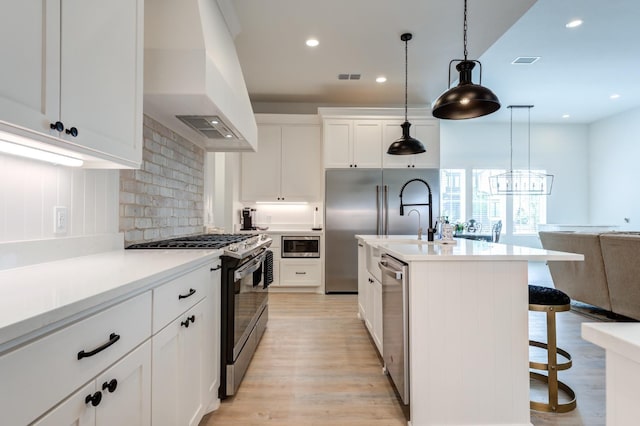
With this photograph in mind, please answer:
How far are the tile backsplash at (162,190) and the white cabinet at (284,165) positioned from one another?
1.96 metres

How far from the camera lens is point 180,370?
1437 mm

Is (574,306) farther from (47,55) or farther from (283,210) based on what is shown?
(47,55)

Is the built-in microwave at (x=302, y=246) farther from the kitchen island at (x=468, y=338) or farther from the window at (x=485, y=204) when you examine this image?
the window at (x=485, y=204)

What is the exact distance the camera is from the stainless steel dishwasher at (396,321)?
1.78 m

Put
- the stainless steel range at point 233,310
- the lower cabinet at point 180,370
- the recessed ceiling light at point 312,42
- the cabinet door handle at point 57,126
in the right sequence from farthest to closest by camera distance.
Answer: the recessed ceiling light at point 312,42 → the stainless steel range at point 233,310 → the lower cabinet at point 180,370 → the cabinet door handle at point 57,126

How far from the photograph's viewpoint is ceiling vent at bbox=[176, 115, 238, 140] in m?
2.31

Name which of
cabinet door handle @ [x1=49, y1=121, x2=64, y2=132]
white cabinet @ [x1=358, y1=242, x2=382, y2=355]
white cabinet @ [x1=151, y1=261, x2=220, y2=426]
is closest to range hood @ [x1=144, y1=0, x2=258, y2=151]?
cabinet door handle @ [x1=49, y1=121, x2=64, y2=132]

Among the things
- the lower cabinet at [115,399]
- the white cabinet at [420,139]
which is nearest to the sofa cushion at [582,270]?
the white cabinet at [420,139]

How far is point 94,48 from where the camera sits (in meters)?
1.23

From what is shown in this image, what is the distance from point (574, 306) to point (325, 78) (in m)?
A: 4.28

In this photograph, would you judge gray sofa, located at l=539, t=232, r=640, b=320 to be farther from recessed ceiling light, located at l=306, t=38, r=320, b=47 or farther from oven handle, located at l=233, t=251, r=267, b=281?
recessed ceiling light, located at l=306, t=38, r=320, b=47

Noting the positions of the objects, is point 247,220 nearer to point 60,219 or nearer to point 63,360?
point 60,219

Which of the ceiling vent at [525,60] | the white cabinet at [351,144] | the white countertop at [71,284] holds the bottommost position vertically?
the white countertop at [71,284]

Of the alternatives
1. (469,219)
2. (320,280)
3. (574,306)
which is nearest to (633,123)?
(469,219)
